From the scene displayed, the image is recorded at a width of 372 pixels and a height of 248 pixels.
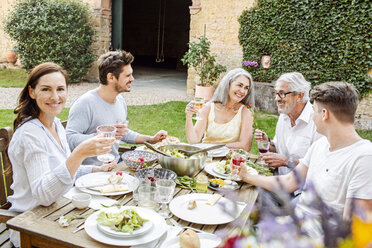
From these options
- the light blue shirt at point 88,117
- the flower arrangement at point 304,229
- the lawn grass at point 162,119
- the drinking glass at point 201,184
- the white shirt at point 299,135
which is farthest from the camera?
the lawn grass at point 162,119

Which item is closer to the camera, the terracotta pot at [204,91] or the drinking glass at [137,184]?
the drinking glass at [137,184]

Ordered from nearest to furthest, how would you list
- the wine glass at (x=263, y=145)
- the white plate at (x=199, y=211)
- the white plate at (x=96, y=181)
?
the white plate at (x=199, y=211)
the white plate at (x=96, y=181)
the wine glass at (x=263, y=145)

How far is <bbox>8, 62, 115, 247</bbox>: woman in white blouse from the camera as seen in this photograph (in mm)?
1753

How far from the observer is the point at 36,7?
10.4m

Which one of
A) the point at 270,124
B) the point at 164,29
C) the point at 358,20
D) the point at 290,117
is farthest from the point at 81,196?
the point at 164,29

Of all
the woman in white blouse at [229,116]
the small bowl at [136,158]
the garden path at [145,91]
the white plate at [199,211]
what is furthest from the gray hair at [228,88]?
the garden path at [145,91]

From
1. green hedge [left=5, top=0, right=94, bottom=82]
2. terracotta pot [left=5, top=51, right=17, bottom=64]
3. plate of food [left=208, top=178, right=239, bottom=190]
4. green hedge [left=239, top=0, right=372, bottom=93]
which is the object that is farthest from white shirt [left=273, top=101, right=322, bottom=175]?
terracotta pot [left=5, top=51, right=17, bottom=64]

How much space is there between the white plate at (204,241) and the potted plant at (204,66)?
762 cm

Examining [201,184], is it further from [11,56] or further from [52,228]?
[11,56]

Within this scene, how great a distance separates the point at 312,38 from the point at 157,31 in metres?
11.9

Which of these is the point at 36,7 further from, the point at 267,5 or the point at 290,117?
the point at 290,117

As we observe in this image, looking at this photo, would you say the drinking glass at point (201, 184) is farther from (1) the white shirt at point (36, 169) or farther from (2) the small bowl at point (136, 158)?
(1) the white shirt at point (36, 169)

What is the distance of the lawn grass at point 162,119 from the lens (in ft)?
20.8

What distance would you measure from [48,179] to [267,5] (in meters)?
8.15
